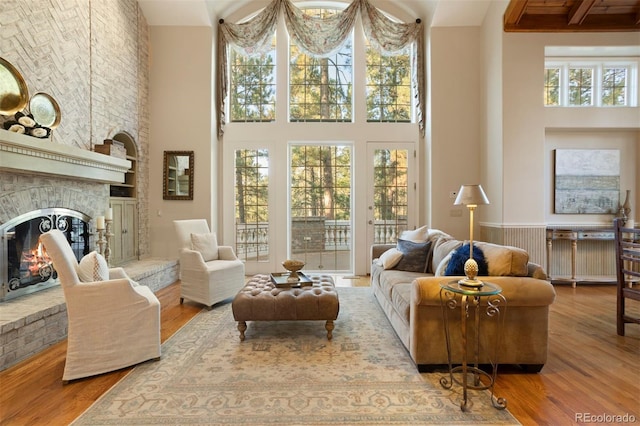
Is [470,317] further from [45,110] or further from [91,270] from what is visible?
[45,110]

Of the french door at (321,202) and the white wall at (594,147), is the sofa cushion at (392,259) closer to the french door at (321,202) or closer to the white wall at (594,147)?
the french door at (321,202)

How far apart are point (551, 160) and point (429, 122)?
6.64 feet

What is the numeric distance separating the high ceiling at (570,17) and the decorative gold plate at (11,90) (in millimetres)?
6142

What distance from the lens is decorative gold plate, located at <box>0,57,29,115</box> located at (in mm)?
3131

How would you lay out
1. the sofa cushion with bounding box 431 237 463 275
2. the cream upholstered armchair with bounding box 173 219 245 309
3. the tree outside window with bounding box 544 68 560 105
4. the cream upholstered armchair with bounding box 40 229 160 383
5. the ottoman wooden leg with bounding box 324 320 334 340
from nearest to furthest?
1. the cream upholstered armchair with bounding box 40 229 160 383
2. the ottoman wooden leg with bounding box 324 320 334 340
3. the sofa cushion with bounding box 431 237 463 275
4. the cream upholstered armchair with bounding box 173 219 245 309
5. the tree outside window with bounding box 544 68 560 105

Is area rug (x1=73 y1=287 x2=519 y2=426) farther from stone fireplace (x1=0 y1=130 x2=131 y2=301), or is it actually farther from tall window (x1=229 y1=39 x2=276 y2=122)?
tall window (x1=229 y1=39 x2=276 y2=122)

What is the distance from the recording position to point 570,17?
194 inches

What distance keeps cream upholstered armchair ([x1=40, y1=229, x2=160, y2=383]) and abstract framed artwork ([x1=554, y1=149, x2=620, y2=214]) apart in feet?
19.6

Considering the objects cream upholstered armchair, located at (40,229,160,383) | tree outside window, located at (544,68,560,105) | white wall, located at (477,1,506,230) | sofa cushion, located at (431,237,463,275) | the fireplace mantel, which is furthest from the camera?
tree outside window, located at (544,68,560,105)

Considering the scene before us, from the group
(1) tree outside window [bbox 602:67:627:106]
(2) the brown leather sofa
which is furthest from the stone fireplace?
(1) tree outside window [bbox 602:67:627:106]

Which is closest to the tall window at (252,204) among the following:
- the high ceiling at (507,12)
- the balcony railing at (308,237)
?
the balcony railing at (308,237)

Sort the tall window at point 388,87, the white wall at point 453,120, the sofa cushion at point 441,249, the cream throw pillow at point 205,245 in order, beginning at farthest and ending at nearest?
the tall window at point 388,87, the white wall at point 453,120, the cream throw pillow at point 205,245, the sofa cushion at point 441,249

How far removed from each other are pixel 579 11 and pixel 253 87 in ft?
16.9

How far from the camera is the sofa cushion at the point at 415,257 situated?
383 cm
